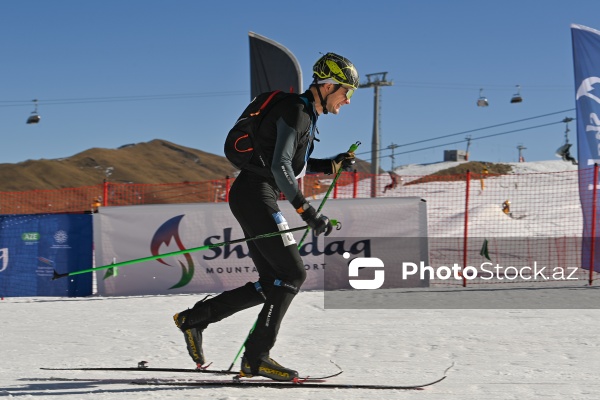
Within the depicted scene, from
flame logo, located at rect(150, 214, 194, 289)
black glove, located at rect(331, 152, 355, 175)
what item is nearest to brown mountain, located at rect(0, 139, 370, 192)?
flame logo, located at rect(150, 214, 194, 289)

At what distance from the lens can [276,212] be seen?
15.6ft

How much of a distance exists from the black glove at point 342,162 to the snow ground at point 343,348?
1337 millimetres

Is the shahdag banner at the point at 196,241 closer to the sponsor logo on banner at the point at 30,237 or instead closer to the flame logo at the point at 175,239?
the flame logo at the point at 175,239

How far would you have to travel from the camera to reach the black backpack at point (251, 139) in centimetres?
469

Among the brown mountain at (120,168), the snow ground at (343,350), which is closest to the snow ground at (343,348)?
the snow ground at (343,350)

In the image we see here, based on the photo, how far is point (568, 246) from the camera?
20781mm

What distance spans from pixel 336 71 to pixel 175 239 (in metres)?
7.60

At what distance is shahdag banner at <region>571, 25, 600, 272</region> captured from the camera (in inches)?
488

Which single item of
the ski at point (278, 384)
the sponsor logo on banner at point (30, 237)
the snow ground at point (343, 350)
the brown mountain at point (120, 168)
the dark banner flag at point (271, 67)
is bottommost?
the snow ground at point (343, 350)

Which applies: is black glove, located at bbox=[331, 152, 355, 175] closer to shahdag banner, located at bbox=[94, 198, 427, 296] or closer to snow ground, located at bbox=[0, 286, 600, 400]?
snow ground, located at bbox=[0, 286, 600, 400]

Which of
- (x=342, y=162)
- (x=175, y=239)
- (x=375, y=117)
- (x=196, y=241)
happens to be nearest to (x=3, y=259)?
(x=175, y=239)

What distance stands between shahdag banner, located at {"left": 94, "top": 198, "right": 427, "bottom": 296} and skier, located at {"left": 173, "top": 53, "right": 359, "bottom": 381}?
6.93 m

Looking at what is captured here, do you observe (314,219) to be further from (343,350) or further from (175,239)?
(175,239)

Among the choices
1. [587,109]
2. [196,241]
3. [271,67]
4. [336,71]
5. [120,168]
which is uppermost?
[120,168]
